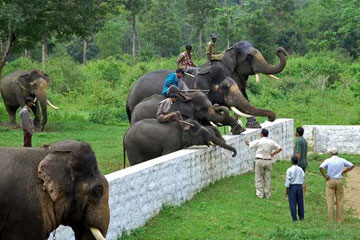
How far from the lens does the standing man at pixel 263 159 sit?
45.9ft

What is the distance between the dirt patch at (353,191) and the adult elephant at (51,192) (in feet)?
28.7

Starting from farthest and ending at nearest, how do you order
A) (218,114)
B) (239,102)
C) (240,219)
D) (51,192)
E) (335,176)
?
1. (239,102)
2. (218,114)
3. (335,176)
4. (240,219)
5. (51,192)

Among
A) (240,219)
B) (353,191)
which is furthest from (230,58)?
(240,219)

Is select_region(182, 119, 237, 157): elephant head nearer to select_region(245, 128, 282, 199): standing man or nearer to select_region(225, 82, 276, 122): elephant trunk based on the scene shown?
select_region(245, 128, 282, 199): standing man

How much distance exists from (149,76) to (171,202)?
559 cm

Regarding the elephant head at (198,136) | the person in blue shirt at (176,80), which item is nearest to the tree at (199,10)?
the person in blue shirt at (176,80)

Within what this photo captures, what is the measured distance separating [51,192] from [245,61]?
12092 mm

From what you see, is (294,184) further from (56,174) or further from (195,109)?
(56,174)

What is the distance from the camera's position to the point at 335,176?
12.8 metres

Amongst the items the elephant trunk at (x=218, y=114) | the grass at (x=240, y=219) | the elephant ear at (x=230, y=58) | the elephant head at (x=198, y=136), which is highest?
the elephant ear at (x=230, y=58)

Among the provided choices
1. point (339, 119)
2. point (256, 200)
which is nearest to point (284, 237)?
point (256, 200)

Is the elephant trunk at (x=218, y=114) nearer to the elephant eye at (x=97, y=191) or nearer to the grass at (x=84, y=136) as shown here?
the grass at (x=84, y=136)

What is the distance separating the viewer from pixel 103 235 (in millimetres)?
6527

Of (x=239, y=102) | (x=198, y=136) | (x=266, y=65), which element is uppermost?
(x=266, y=65)
